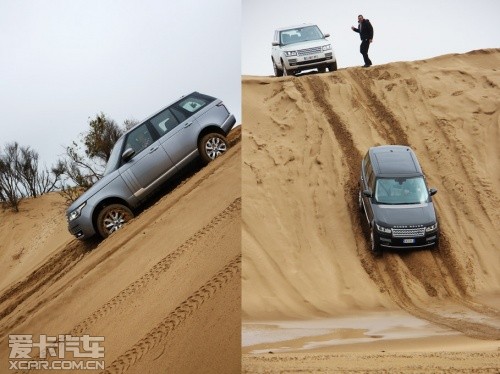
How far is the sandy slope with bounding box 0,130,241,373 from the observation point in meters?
3.36

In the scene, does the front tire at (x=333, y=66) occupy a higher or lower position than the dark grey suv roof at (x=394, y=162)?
higher

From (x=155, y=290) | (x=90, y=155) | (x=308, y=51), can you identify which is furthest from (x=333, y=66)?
(x=155, y=290)

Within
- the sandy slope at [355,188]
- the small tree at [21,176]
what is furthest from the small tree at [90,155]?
the sandy slope at [355,188]

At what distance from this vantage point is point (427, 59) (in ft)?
48.4

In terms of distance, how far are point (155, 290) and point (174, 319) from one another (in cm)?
18

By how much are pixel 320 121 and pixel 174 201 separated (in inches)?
377

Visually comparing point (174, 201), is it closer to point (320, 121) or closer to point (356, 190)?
point (356, 190)

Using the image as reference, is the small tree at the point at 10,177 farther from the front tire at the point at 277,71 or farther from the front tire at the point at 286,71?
the front tire at the point at 277,71

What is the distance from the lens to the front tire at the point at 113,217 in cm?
407

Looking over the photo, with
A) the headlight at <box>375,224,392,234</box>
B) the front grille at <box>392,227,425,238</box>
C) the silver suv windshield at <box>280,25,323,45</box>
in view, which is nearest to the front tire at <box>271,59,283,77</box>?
the silver suv windshield at <box>280,25,323,45</box>

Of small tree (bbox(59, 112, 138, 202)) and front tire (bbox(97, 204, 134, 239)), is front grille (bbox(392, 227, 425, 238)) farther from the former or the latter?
small tree (bbox(59, 112, 138, 202))

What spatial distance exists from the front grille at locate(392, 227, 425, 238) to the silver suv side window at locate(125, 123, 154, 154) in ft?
20.7

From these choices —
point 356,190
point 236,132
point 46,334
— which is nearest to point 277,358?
point 236,132

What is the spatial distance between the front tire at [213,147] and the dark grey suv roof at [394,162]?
6.10 m
